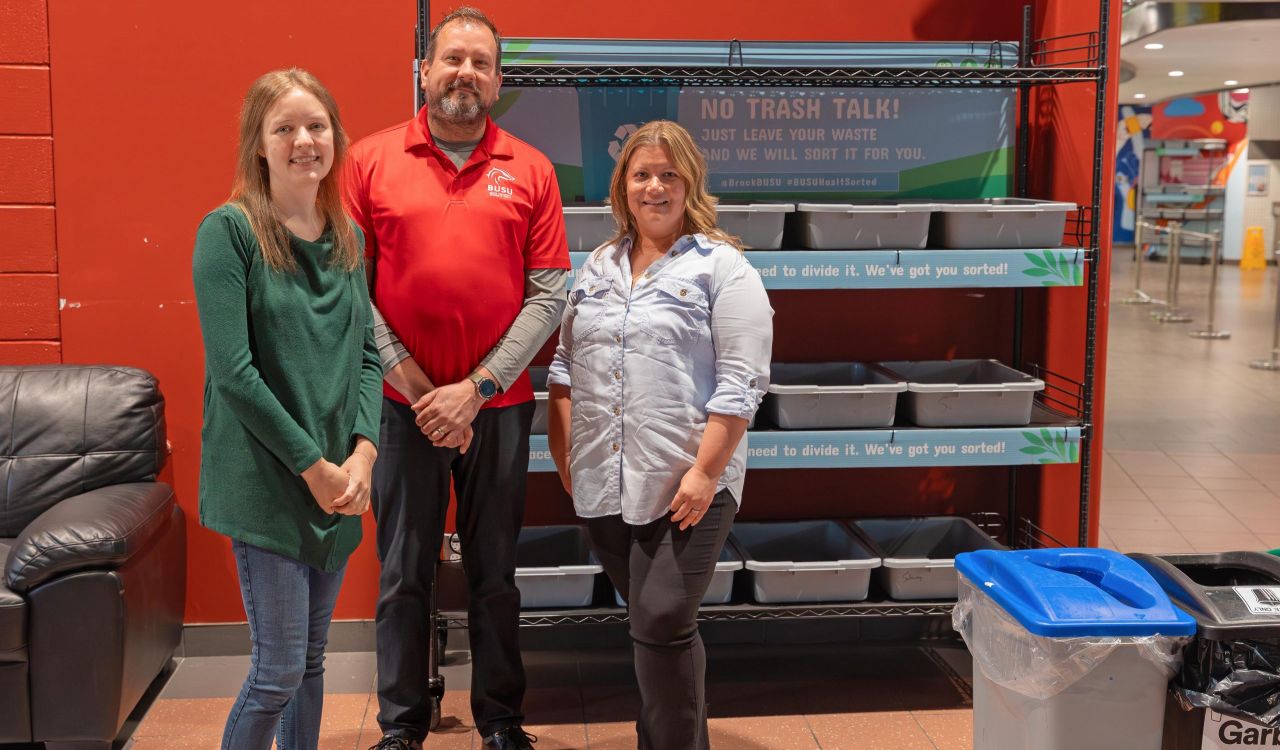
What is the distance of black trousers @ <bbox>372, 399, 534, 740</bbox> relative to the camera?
117 inches

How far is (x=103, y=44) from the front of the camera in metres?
3.70

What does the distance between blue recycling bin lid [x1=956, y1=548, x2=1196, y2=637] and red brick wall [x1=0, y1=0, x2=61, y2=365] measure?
2973 millimetres

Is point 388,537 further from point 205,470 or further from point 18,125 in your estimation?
point 18,125

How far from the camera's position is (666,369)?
8.38ft

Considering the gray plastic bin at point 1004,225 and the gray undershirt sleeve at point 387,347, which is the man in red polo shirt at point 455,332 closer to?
the gray undershirt sleeve at point 387,347

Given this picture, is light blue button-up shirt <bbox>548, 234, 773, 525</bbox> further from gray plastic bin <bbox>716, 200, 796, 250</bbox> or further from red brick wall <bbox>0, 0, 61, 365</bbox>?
red brick wall <bbox>0, 0, 61, 365</bbox>

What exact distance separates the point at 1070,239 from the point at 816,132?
954mm

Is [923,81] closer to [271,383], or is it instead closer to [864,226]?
[864,226]

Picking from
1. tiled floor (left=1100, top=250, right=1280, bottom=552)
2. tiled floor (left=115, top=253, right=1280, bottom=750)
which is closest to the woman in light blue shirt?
tiled floor (left=115, top=253, right=1280, bottom=750)

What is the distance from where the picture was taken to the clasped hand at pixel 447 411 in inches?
112

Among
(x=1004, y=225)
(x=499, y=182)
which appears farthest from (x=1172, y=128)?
(x=499, y=182)

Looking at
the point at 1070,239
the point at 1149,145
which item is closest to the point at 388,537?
the point at 1070,239

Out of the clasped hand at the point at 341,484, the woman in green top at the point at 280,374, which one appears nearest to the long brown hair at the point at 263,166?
the woman in green top at the point at 280,374

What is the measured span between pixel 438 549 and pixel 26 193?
1872mm
